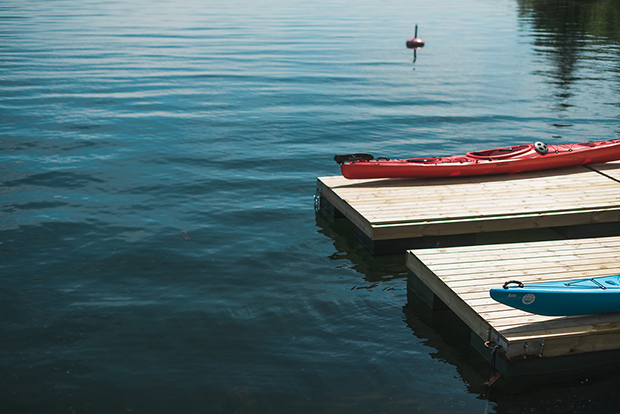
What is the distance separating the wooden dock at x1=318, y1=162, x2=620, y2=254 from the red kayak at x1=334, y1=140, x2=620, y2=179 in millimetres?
179

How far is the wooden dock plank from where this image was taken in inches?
296

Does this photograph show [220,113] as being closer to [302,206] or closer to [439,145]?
[439,145]

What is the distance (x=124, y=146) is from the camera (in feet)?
60.0

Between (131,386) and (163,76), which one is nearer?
(131,386)

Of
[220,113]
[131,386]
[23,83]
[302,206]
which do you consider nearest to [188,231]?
[302,206]

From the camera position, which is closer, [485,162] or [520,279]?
[520,279]

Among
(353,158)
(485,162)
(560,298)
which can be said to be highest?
(353,158)

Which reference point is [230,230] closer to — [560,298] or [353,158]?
[353,158]

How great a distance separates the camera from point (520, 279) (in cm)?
872

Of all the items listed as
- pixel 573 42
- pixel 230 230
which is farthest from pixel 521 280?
pixel 573 42

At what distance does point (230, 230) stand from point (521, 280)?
6023 millimetres

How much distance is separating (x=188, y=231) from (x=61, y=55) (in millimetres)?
26244

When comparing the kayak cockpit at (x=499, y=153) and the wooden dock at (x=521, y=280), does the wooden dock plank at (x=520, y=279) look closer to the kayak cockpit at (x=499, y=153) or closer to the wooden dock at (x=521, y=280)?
the wooden dock at (x=521, y=280)

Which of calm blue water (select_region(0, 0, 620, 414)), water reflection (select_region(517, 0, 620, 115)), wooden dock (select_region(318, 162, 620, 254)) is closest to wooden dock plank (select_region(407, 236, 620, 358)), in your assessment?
calm blue water (select_region(0, 0, 620, 414))
